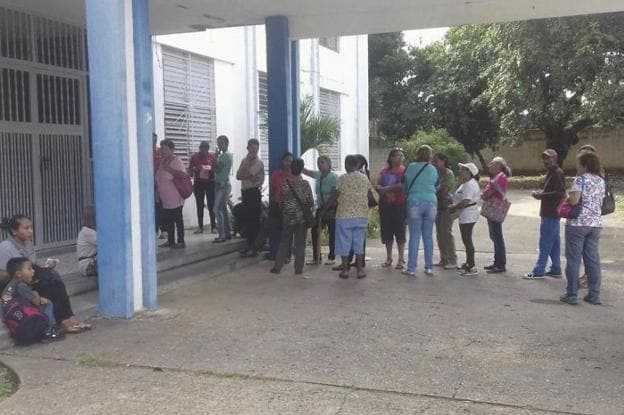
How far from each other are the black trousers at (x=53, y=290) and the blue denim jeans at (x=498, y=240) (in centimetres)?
523

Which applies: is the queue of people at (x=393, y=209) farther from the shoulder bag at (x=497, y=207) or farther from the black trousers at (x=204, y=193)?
the black trousers at (x=204, y=193)

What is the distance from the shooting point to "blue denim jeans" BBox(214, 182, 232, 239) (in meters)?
9.07

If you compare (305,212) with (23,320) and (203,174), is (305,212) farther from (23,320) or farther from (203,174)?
(23,320)

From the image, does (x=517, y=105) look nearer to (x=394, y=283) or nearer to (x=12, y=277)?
(x=394, y=283)

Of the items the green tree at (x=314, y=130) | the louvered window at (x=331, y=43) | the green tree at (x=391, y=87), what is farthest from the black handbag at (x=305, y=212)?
the green tree at (x=391, y=87)

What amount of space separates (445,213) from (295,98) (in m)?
2.82

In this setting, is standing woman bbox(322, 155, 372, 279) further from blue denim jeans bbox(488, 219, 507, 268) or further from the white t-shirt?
blue denim jeans bbox(488, 219, 507, 268)

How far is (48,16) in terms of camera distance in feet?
27.3

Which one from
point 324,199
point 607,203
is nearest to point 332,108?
point 324,199

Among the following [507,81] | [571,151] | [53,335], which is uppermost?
[507,81]

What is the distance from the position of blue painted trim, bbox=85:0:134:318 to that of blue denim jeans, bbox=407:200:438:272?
12.0 ft

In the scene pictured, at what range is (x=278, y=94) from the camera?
8.96m

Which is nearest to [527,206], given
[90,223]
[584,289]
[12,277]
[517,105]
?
[517,105]

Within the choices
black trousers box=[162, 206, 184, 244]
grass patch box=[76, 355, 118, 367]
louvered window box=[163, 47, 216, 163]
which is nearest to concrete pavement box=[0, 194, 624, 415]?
grass patch box=[76, 355, 118, 367]
